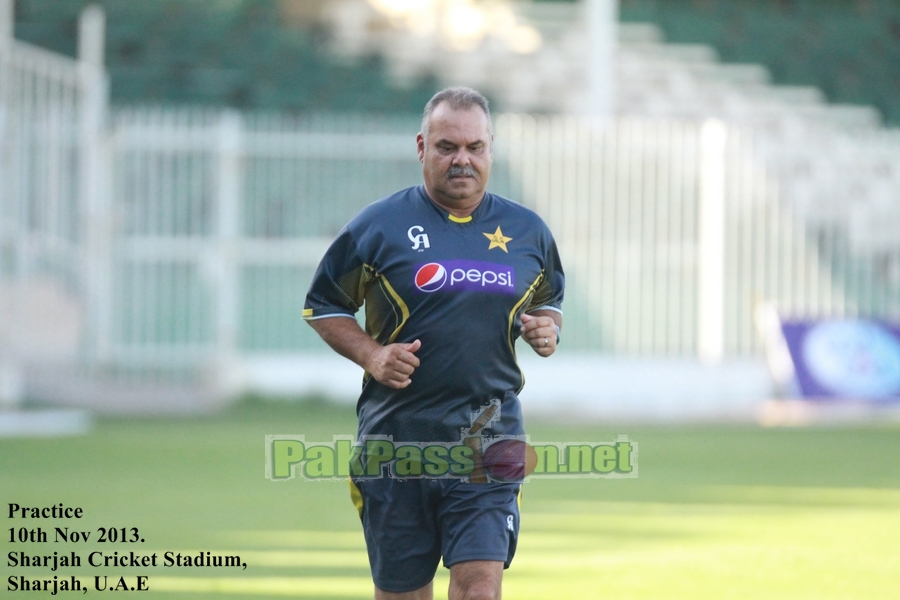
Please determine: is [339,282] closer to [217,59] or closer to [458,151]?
[458,151]

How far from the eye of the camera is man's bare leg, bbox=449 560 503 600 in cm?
431

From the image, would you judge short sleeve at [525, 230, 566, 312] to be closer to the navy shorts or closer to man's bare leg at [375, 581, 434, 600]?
the navy shorts

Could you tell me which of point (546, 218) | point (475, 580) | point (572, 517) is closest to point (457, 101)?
point (475, 580)

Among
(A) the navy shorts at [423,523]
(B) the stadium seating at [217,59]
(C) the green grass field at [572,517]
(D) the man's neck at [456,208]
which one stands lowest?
(C) the green grass field at [572,517]

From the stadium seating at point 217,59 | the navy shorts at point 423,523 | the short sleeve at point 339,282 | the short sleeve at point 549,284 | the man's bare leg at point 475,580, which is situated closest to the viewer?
the man's bare leg at point 475,580

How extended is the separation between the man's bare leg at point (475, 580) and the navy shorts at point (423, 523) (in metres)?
0.06

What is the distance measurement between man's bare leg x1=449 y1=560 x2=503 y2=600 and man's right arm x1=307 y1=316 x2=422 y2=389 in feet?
1.86

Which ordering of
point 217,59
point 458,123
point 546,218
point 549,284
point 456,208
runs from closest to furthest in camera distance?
point 458,123, point 456,208, point 549,284, point 546,218, point 217,59

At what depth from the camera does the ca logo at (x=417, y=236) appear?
454cm

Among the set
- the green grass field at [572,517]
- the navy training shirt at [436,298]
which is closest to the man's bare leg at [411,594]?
the navy training shirt at [436,298]

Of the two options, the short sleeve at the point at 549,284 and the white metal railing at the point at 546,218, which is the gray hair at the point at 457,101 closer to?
the short sleeve at the point at 549,284

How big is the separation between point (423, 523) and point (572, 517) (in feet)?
15.9

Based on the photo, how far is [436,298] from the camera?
177 inches

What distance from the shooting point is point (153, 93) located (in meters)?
22.9
